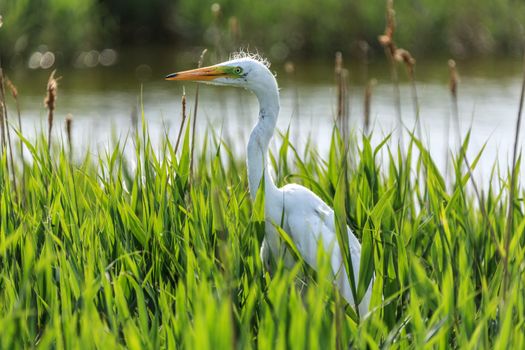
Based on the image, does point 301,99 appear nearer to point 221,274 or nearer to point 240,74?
point 240,74

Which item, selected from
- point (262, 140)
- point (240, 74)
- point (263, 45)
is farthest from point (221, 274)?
point (263, 45)

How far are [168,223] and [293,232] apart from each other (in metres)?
0.50

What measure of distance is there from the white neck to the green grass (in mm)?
162

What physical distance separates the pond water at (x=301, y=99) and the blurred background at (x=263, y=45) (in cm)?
3

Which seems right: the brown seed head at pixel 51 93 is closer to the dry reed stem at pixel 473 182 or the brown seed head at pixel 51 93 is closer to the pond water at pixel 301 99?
the dry reed stem at pixel 473 182

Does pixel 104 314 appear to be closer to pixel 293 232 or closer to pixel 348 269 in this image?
pixel 348 269

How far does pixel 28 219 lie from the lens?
3.17 m

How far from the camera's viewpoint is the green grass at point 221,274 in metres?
2.21

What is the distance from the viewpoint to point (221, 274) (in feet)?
8.72

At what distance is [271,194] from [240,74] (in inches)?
19.3

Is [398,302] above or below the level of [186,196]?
below

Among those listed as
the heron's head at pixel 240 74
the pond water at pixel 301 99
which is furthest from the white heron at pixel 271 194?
the pond water at pixel 301 99

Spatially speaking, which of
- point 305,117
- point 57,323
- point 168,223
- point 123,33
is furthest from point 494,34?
point 57,323

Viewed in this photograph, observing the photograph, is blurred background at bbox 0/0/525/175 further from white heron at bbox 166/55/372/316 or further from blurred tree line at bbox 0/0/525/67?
white heron at bbox 166/55/372/316
